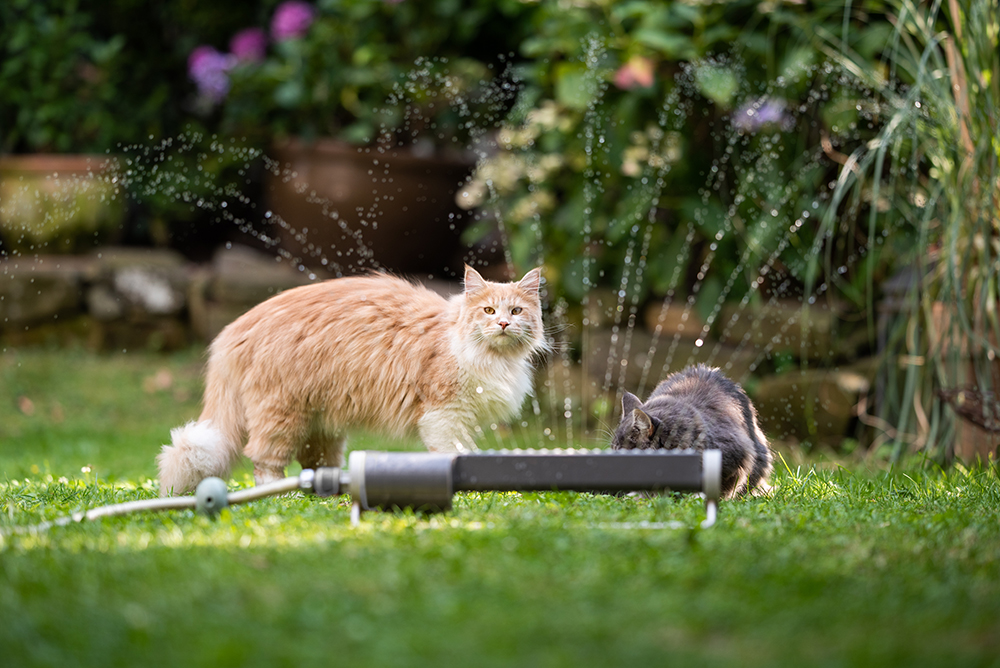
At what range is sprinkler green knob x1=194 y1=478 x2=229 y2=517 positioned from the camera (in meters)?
2.17

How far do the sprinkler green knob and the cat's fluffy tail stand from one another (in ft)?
1.50

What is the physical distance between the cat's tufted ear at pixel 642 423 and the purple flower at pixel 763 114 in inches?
101

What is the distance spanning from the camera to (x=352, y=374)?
8.94 ft

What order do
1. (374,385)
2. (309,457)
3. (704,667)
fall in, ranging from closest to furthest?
(704,667), (374,385), (309,457)

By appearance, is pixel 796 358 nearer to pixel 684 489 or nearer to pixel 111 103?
pixel 684 489

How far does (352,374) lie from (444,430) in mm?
321

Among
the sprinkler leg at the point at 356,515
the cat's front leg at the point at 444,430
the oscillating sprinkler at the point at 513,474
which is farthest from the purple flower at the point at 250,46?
the sprinkler leg at the point at 356,515

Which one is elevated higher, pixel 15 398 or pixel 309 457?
pixel 309 457

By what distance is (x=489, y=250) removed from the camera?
6266 mm

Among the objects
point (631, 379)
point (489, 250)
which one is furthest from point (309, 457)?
point (489, 250)

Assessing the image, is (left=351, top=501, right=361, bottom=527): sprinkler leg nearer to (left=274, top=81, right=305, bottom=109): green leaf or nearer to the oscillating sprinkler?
the oscillating sprinkler

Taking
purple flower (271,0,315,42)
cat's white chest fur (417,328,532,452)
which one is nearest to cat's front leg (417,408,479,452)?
cat's white chest fur (417,328,532,452)

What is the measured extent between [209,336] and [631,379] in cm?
307

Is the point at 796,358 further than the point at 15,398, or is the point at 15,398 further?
the point at 15,398
